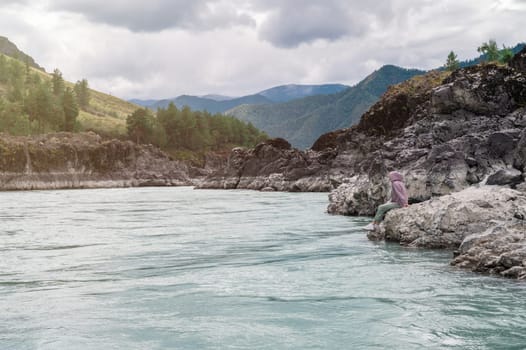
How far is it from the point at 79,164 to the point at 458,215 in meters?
103

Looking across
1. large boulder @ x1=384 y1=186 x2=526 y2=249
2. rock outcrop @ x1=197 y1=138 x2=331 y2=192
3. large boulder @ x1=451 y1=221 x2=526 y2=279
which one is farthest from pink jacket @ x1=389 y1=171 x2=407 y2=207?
rock outcrop @ x1=197 y1=138 x2=331 y2=192

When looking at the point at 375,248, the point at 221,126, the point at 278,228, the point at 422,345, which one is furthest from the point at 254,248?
the point at 221,126

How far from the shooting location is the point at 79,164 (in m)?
111

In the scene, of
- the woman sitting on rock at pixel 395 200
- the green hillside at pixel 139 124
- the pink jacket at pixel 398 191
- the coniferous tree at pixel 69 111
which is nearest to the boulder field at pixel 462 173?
the woman sitting on rock at pixel 395 200

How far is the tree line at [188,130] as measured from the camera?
163875 millimetres

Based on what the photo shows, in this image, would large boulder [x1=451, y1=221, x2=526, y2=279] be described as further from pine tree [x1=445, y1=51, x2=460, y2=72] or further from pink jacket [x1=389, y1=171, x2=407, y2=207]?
pine tree [x1=445, y1=51, x2=460, y2=72]

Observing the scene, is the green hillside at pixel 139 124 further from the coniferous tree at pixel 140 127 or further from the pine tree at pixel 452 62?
the pine tree at pixel 452 62

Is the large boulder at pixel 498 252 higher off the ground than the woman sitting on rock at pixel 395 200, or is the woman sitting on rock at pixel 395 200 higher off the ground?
the woman sitting on rock at pixel 395 200

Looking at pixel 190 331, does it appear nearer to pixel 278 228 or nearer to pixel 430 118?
pixel 278 228

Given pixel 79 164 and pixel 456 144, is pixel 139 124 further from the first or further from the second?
pixel 456 144

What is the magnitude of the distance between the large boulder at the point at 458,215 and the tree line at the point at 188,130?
488 ft

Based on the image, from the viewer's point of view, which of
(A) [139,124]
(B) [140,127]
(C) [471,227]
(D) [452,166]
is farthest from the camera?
(B) [140,127]

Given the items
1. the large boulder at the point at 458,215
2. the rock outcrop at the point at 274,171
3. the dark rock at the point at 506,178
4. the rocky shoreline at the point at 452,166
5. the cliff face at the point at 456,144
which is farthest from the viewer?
the rock outcrop at the point at 274,171

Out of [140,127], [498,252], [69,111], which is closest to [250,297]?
[498,252]
